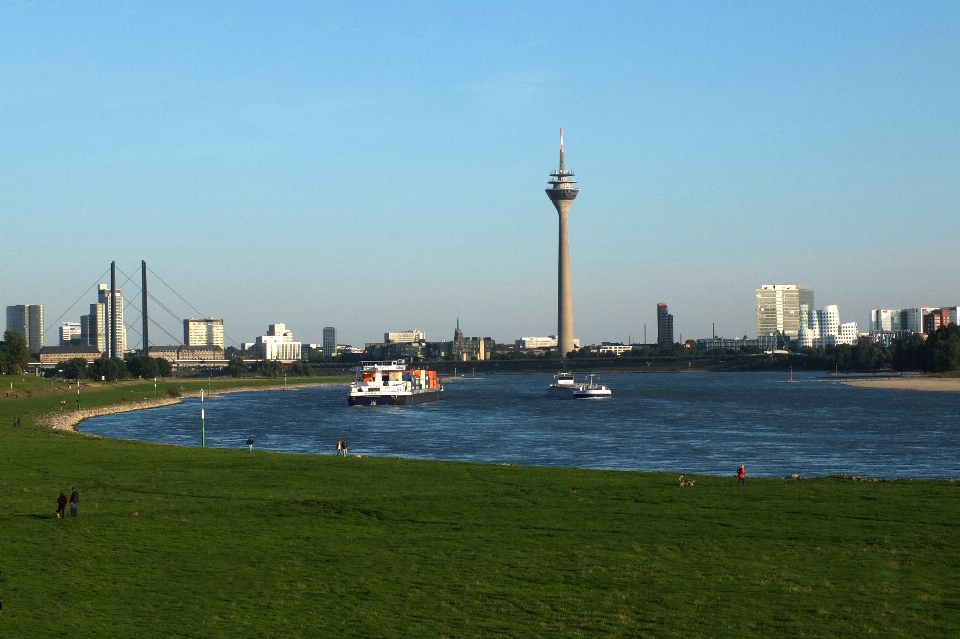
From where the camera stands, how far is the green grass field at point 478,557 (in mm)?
18375

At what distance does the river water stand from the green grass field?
17.1 m

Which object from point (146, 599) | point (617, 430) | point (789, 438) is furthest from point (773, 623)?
point (617, 430)

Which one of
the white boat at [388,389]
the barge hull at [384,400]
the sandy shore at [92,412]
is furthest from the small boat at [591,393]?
the sandy shore at [92,412]

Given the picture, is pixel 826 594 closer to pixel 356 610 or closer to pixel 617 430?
pixel 356 610

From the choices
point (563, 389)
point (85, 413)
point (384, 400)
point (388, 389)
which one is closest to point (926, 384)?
point (563, 389)

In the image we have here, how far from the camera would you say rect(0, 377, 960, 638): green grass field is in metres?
18.4

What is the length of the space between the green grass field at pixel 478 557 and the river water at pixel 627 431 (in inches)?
674

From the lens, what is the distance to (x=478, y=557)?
23.3 meters

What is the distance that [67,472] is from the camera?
38.8 metres

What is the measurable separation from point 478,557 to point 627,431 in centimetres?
5297

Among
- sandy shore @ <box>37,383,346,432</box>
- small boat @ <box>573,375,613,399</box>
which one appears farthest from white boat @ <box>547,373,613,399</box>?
sandy shore @ <box>37,383,346,432</box>

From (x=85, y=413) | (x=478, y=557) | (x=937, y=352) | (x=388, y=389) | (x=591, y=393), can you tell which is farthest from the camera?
(x=937, y=352)

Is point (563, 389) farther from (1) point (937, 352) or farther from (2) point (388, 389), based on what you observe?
(1) point (937, 352)

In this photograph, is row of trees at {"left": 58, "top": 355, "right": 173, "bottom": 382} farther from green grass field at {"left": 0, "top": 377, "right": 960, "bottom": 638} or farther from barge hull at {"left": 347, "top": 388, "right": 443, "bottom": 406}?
green grass field at {"left": 0, "top": 377, "right": 960, "bottom": 638}
